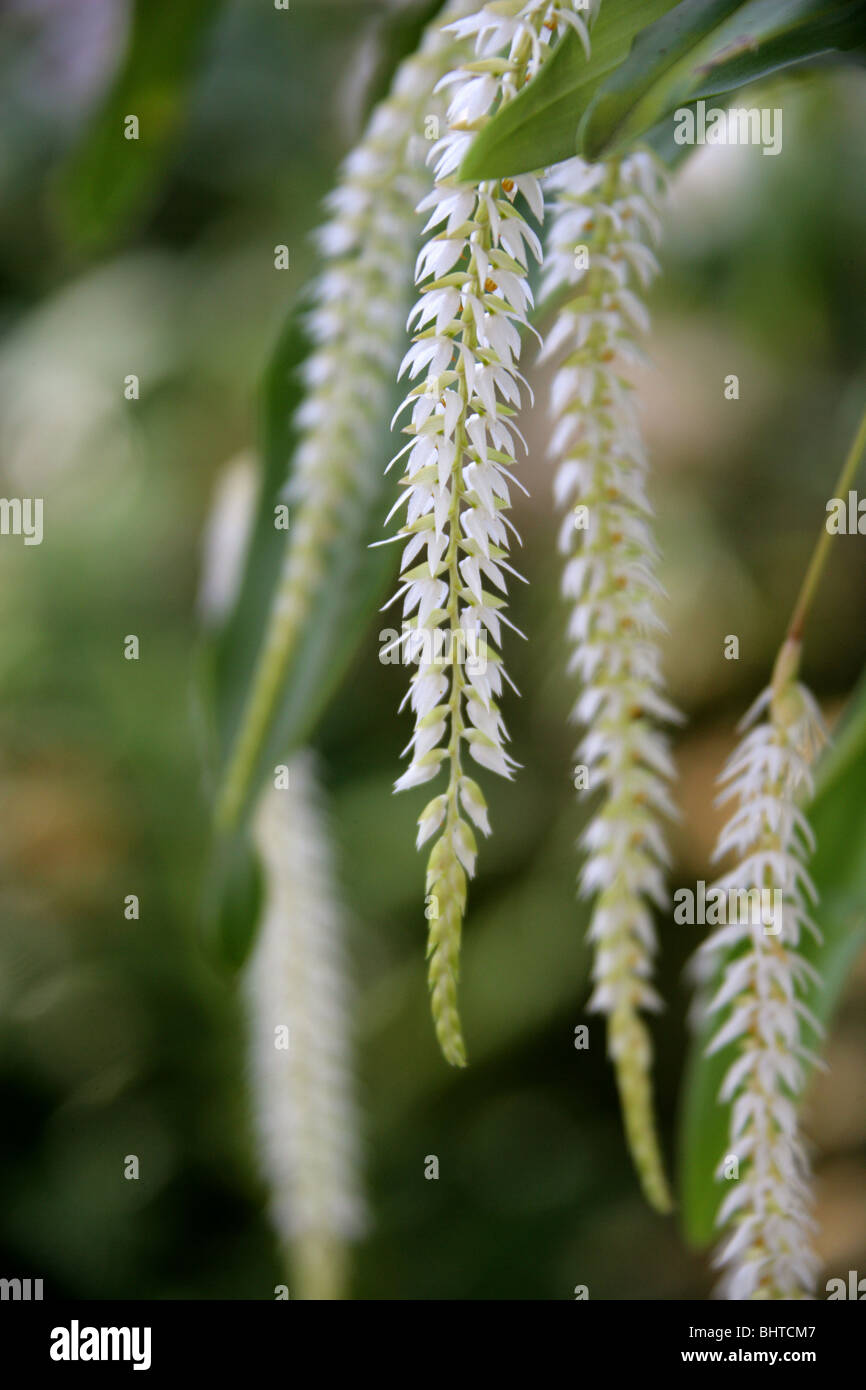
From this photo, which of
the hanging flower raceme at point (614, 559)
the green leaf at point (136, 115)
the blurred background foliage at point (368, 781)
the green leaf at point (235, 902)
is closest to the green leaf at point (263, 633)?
the green leaf at point (235, 902)

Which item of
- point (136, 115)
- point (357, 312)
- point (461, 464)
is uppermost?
point (136, 115)

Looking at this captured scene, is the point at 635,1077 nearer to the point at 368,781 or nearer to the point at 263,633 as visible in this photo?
the point at 263,633

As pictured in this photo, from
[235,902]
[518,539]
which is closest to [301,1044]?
[235,902]

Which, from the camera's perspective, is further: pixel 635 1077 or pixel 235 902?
pixel 235 902

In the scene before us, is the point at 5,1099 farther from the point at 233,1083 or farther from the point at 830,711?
the point at 830,711
